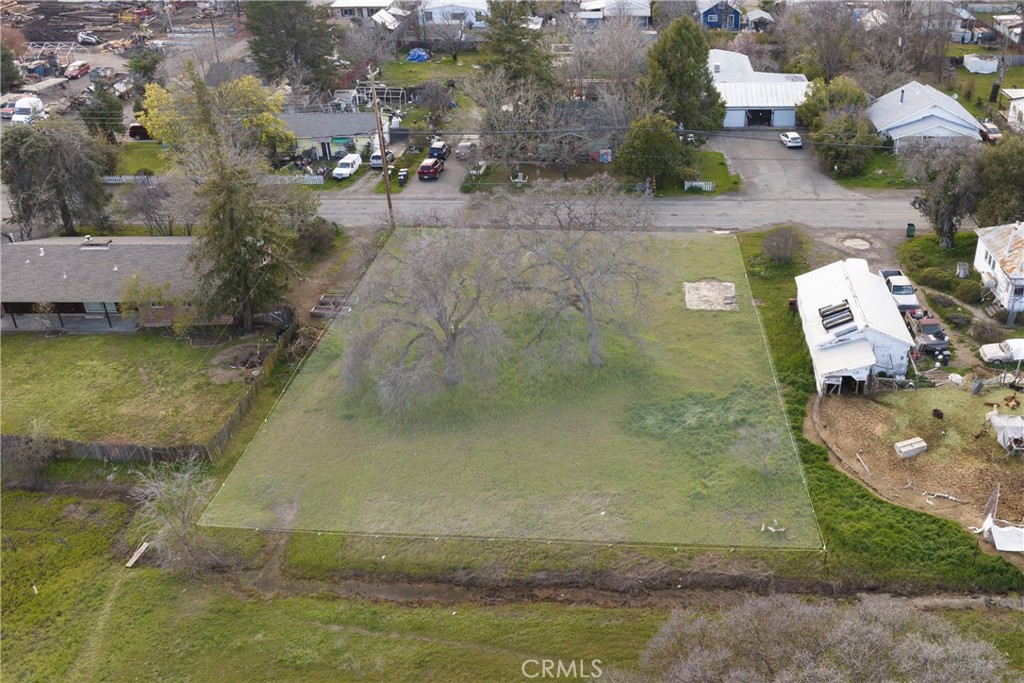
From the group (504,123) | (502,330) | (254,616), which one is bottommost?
(254,616)

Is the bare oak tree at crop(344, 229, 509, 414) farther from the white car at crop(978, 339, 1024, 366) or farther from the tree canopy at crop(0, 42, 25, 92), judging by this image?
the tree canopy at crop(0, 42, 25, 92)

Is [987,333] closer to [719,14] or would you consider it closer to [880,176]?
[880,176]

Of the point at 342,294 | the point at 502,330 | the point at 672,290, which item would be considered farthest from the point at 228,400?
the point at 672,290

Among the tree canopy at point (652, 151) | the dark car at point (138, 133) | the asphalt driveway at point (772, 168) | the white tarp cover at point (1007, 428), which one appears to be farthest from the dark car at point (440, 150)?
the white tarp cover at point (1007, 428)

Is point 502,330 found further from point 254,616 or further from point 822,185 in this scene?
point 822,185

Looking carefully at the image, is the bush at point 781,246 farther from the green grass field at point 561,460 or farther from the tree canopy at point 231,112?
the tree canopy at point 231,112

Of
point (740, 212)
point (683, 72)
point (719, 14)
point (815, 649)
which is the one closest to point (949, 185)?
point (740, 212)
